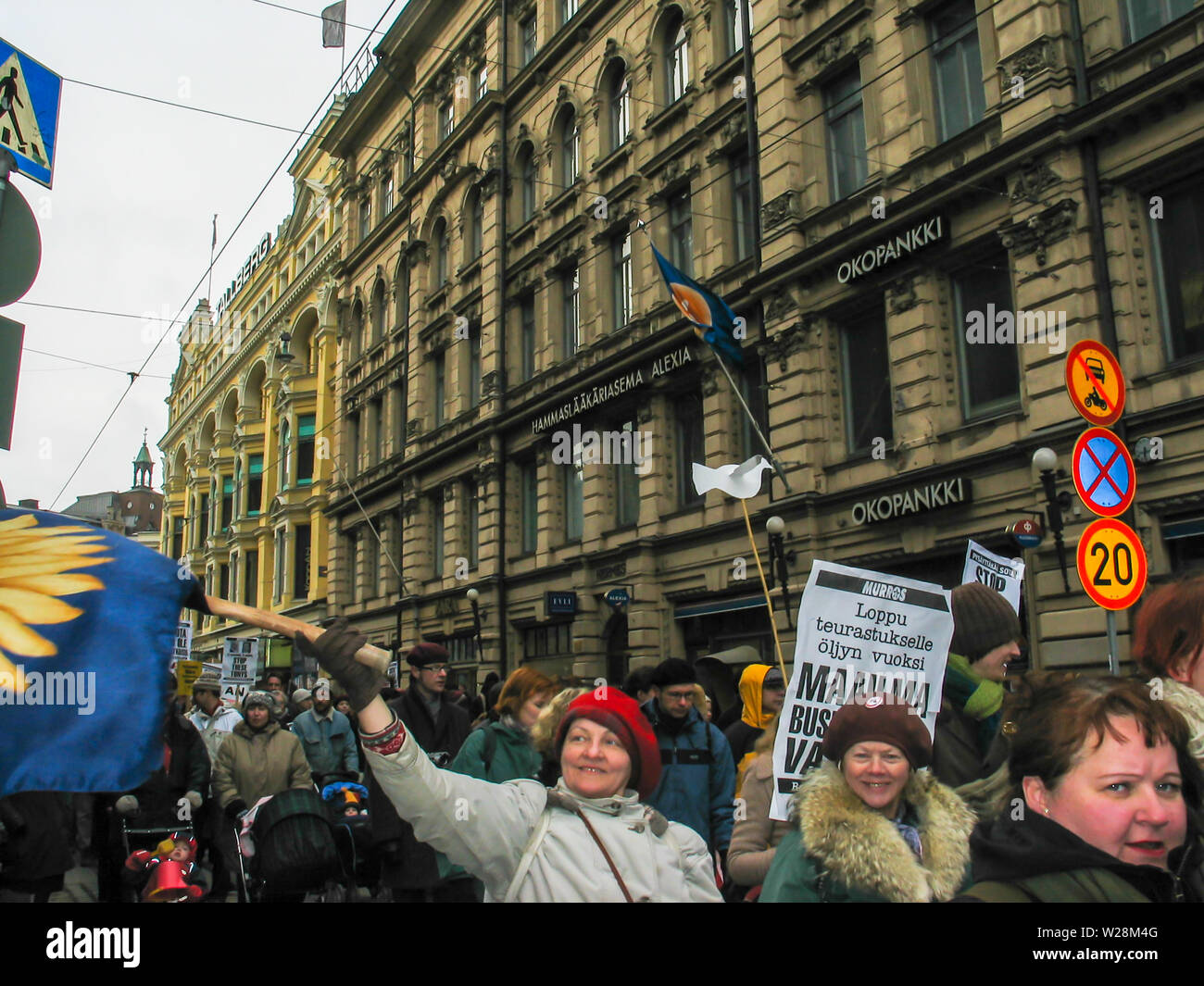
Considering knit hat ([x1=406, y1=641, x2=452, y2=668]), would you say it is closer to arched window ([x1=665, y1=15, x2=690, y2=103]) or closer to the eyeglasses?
the eyeglasses

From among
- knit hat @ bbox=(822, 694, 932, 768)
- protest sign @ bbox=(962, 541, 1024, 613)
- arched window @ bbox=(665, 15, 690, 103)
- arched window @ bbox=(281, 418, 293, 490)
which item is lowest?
knit hat @ bbox=(822, 694, 932, 768)

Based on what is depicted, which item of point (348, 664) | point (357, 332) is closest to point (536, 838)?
point (348, 664)

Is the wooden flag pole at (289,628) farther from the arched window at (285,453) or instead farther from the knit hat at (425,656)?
the arched window at (285,453)

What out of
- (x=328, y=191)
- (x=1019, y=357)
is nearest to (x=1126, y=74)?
(x=1019, y=357)

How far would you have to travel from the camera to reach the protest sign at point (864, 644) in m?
4.45

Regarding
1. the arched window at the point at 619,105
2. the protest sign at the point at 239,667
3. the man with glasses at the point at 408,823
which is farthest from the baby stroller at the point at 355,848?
the arched window at the point at 619,105

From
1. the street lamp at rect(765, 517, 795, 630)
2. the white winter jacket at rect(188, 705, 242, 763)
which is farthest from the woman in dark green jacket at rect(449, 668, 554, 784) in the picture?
the street lamp at rect(765, 517, 795, 630)

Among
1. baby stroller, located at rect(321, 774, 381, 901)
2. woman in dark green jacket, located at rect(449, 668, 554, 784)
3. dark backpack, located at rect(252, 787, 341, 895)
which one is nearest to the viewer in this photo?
woman in dark green jacket, located at rect(449, 668, 554, 784)

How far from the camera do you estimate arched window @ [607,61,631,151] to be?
2292 cm

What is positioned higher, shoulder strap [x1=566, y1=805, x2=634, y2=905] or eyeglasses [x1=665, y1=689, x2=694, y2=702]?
eyeglasses [x1=665, y1=689, x2=694, y2=702]

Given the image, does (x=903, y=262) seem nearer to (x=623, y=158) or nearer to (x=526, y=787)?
(x=623, y=158)

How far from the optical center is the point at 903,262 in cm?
1556

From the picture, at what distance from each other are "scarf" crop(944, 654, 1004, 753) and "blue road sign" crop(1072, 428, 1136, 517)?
12.4 feet

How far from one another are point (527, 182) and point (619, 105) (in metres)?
4.70
